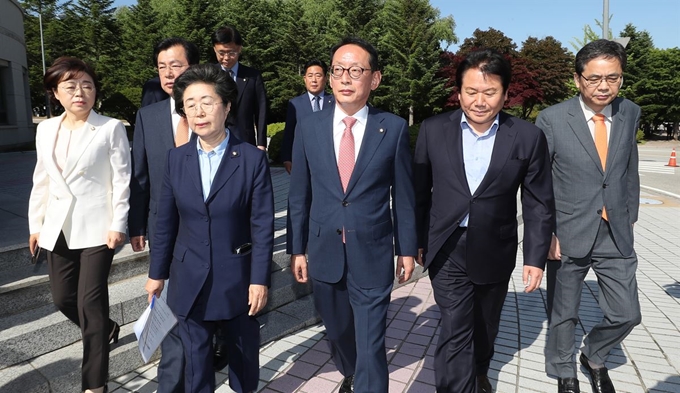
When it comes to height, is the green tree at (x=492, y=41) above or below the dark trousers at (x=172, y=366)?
above

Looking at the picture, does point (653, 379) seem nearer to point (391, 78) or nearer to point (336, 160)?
point (336, 160)

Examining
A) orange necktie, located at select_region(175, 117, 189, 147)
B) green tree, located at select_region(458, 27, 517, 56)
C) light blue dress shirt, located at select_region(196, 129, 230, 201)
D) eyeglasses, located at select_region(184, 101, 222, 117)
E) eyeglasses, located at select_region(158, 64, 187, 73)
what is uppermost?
green tree, located at select_region(458, 27, 517, 56)

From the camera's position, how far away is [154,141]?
3.10 m

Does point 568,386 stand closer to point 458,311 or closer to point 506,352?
point 506,352

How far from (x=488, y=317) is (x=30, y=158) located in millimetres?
15767

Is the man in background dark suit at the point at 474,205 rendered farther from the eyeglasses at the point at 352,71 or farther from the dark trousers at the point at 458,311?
the eyeglasses at the point at 352,71

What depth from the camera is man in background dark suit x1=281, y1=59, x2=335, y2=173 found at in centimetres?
A: 515

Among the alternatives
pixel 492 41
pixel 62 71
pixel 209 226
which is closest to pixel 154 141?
pixel 62 71

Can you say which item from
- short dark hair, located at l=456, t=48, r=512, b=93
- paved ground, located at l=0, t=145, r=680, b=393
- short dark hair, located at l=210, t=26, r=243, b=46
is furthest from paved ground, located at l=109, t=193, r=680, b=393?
short dark hair, located at l=210, t=26, r=243, b=46

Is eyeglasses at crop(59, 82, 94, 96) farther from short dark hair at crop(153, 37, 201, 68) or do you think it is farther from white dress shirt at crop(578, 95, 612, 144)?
white dress shirt at crop(578, 95, 612, 144)

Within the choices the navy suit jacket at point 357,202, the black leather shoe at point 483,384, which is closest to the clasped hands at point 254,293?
the navy suit jacket at point 357,202

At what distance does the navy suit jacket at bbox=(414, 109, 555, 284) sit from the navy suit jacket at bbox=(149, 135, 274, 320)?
1.02m

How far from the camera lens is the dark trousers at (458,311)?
2873 mm

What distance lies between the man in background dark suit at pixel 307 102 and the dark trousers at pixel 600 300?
286cm
